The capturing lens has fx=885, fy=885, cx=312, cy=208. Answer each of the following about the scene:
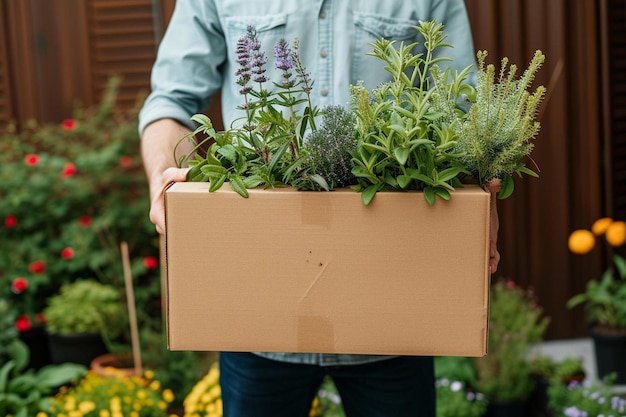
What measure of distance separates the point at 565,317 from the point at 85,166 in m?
2.20

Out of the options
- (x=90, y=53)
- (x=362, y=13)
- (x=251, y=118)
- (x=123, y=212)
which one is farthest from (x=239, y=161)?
(x=90, y=53)

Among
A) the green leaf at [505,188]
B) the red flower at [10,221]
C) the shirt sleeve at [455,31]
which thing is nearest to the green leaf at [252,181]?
the green leaf at [505,188]

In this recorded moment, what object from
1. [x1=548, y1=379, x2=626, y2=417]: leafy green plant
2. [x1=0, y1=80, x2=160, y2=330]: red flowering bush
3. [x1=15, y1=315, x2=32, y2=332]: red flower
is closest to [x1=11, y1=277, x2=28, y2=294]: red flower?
[x1=0, y1=80, x2=160, y2=330]: red flowering bush

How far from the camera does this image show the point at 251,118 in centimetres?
138

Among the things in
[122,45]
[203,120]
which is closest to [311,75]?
[203,120]

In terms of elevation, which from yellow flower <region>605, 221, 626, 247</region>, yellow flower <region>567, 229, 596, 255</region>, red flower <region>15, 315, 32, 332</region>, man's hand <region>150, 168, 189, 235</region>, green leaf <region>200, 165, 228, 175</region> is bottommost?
red flower <region>15, 315, 32, 332</region>

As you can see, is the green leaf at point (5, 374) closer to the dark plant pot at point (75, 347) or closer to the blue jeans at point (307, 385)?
the dark plant pot at point (75, 347)

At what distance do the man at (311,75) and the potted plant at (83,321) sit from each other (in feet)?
6.00

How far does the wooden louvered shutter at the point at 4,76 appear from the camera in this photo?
400cm

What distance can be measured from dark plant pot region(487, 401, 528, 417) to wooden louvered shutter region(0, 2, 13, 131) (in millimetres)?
2479

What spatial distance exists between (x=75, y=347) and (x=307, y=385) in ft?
6.69

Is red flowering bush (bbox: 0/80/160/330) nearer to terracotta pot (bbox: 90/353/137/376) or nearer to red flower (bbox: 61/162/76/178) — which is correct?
red flower (bbox: 61/162/76/178)

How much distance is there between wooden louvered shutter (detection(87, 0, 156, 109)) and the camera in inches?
158

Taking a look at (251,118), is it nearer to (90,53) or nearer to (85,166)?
(85,166)
